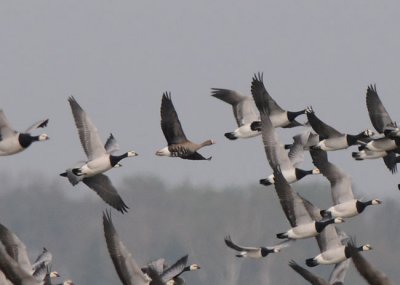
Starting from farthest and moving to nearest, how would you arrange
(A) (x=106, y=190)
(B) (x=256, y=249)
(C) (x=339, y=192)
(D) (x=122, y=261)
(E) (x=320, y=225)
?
(B) (x=256, y=249)
(A) (x=106, y=190)
(C) (x=339, y=192)
(E) (x=320, y=225)
(D) (x=122, y=261)

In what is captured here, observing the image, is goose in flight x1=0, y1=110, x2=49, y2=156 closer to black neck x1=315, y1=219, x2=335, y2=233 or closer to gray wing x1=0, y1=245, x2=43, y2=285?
black neck x1=315, y1=219, x2=335, y2=233

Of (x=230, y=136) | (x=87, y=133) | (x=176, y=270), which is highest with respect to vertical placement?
(x=87, y=133)

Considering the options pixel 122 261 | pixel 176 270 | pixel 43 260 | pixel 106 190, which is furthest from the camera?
pixel 106 190

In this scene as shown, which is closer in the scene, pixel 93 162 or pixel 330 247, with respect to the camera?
pixel 93 162

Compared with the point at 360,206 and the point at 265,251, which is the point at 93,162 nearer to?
the point at 265,251

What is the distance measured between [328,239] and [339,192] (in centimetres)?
100

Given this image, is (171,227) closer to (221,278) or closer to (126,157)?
(221,278)

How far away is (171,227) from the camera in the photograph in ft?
404

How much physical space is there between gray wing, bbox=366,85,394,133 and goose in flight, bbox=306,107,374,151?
2.14 ft

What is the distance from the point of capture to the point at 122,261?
86.3 feet

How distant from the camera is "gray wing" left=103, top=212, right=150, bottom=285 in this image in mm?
25969

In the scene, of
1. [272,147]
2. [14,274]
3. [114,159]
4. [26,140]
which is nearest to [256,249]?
[272,147]

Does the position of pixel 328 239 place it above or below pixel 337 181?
below

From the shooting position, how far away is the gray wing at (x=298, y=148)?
34441 millimetres
